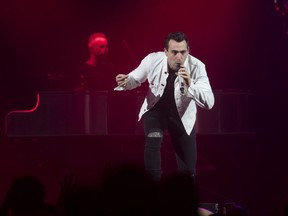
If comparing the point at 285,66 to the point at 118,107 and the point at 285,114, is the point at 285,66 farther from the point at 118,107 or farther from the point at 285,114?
the point at 118,107

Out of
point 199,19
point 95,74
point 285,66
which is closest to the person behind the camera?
point 95,74

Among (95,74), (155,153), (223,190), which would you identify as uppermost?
(95,74)

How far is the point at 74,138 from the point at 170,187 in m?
6.87

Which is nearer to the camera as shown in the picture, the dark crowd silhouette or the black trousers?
the dark crowd silhouette

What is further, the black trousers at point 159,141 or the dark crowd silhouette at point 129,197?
the black trousers at point 159,141

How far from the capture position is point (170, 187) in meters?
2.74

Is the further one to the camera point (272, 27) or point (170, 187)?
point (272, 27)

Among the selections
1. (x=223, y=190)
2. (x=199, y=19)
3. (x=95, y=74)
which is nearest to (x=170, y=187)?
(x=223, y=190)

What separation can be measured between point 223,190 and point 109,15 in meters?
5.07

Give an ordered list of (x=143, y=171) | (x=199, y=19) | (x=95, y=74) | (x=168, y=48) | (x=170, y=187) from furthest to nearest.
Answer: (x=199, y=19)
(x=95, y=74)
(x=168, y=48)
(x=170, y=187)
(x=143, y=171)

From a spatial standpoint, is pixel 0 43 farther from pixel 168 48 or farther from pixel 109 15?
pixel 168 48

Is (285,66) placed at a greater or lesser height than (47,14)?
lesser

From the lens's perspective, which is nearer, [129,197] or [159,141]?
[129,197]

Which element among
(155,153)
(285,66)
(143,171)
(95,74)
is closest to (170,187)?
(143,171)
